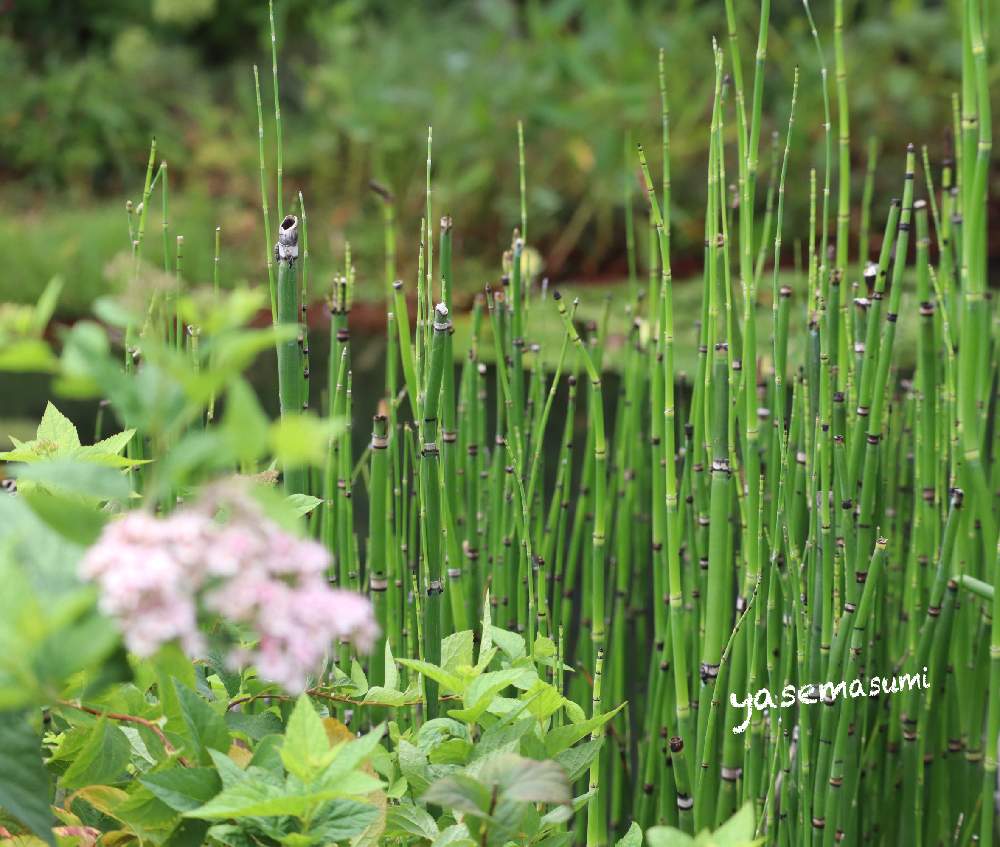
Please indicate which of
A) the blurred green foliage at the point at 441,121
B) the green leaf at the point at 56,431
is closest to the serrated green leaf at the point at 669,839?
the green leaf at the point at 56,431

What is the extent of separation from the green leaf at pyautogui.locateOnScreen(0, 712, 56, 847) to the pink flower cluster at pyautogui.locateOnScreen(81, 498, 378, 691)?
148 mm

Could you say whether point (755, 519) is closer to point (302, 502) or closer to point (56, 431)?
point (302, 502)

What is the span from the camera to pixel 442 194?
3.93m

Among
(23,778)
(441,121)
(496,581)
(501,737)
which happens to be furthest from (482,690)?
(441,121)

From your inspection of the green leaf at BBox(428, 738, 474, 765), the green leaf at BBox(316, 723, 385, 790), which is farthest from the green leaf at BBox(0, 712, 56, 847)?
the green leaf at BBox(428, 738, 474, 765)

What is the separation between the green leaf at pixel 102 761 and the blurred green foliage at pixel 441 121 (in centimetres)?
336

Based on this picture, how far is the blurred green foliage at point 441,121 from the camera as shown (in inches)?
160

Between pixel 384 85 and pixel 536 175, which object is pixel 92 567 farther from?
pixel 384 85

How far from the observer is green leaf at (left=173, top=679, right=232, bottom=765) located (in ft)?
1.74

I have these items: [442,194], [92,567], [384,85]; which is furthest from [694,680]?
[384,85]

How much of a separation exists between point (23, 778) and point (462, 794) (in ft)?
0.60

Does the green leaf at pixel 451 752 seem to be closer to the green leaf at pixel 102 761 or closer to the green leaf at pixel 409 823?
the green leaf at pixel 409 823

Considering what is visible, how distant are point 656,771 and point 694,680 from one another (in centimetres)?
14

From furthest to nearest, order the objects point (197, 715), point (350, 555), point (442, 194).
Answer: point (442, 194), point (350, 555), point (197, 715)
